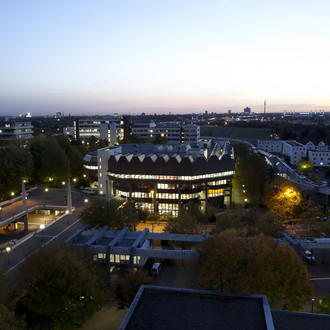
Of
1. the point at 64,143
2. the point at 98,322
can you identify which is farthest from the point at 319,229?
the point at 64,143

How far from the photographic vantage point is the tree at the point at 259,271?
19.4 metres

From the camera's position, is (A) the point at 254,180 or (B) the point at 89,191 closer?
(A) the point at 254,180

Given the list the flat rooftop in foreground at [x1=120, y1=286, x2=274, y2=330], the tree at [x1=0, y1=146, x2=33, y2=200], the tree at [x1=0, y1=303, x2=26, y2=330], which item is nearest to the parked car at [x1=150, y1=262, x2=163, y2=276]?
the flat rooftop in foreground at [x1=120, y1=286, x2=274, y2=330]

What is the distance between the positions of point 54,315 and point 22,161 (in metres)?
35.4

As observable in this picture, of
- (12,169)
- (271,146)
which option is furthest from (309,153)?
(12,169)

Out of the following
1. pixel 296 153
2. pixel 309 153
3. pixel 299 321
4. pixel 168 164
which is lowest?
pixel 299 321

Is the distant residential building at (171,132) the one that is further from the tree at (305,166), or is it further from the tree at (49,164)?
the tree at (49,164)

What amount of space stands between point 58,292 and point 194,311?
8799mm

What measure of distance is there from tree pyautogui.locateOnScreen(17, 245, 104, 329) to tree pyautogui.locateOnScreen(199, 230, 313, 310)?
7.75 metres

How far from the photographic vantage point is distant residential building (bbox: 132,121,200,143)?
109 metres

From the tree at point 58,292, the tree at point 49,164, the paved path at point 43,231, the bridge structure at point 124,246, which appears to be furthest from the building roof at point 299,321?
the tree at point 49,164

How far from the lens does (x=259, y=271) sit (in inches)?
771

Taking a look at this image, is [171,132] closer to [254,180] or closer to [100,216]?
[254,180]

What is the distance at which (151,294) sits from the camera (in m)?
18.8
